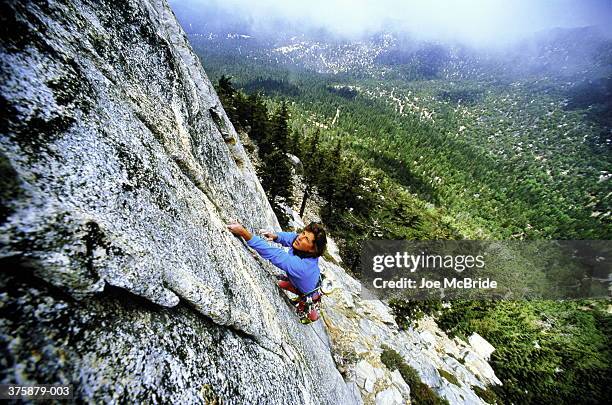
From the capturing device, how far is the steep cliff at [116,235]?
2.24m

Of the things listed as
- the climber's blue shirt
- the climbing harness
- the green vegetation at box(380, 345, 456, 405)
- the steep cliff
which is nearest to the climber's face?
the climber's blue shirt

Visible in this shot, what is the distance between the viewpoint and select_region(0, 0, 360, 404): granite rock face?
2.23 m

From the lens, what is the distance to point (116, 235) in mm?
2959

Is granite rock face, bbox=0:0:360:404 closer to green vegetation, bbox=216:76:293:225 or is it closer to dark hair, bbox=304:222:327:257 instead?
dark hair, bbox=304:222:327:257

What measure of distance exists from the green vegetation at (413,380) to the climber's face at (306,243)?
11347 millimetres

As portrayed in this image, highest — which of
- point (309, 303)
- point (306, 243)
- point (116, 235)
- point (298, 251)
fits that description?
point (116, 235)

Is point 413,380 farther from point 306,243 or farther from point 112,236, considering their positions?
point 112,236

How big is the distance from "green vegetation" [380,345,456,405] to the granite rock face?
1068cm

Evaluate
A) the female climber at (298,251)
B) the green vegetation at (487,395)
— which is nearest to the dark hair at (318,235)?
the female climber at (298,251)

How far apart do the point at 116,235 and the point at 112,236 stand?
0.07 metres

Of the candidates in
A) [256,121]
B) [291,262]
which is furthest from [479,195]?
[291,262]

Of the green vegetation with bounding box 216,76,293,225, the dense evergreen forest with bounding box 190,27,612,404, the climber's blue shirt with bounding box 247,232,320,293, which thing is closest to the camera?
the climber's blue shirt with bounding box 247,232,320,293

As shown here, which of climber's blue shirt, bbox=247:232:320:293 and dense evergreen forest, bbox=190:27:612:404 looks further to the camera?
dense evergreen forest, bbox=190:27:612:404

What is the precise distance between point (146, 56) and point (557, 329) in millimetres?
77413
